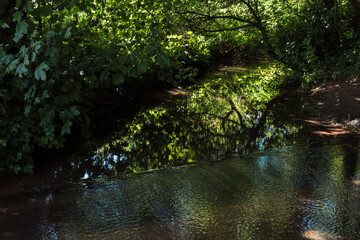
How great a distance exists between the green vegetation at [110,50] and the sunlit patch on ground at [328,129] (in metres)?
2.21

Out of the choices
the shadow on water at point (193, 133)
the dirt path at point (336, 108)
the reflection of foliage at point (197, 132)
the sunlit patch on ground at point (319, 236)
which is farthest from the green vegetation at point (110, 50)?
the sunlit patch on ground at point (319, 236)

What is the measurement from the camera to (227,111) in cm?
790

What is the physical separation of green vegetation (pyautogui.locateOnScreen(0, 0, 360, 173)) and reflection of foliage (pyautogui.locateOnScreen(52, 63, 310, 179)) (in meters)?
0.70

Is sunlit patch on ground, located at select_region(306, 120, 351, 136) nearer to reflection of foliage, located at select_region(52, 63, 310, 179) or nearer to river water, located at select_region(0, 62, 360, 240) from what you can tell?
river water, located at select_region(0, 62, 360, 240)

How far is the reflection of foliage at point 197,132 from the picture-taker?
514cm

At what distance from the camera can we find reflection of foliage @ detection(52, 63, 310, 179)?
5.14 metres

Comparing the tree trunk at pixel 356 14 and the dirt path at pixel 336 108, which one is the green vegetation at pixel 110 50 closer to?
the tree trunk at pixel 356 14

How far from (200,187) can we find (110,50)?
2200 mm

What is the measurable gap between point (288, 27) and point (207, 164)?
6.27 meters

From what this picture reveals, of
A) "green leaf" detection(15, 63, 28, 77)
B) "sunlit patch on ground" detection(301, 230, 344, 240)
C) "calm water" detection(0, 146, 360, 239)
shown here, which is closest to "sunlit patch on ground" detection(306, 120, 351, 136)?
"calm water" detection(0, 146, 360, 239)

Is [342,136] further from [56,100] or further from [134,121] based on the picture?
[56,100]

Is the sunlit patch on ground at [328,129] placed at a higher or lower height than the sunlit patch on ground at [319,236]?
higher

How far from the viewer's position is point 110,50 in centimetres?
453

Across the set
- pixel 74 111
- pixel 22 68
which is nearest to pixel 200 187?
pixel 74 111
